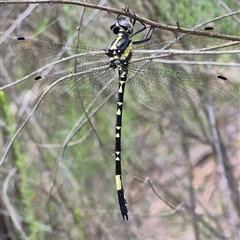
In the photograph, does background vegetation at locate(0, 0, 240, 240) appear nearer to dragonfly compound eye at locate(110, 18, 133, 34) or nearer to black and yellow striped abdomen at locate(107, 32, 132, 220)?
black and yellow striped abdomen at locate(107, 32, 132, 220)

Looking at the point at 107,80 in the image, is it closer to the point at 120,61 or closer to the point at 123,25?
the point at 120,61

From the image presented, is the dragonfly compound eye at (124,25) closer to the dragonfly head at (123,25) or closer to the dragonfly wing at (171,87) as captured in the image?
the dragonfly head at (123,25)

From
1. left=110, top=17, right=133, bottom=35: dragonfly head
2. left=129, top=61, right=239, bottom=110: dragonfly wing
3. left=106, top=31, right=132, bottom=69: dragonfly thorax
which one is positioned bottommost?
left=129, top=61, right=239, bottom=110: dragonfly wing

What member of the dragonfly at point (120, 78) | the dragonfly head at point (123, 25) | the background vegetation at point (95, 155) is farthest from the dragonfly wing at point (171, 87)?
the background vegetation at point (95, 155)

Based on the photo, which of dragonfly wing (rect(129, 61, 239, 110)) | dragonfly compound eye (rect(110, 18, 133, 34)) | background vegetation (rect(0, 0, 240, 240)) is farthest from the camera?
background vegetation (rect(0, 0, 240, 240))

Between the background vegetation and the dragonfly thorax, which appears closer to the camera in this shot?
the dragonfly thorax

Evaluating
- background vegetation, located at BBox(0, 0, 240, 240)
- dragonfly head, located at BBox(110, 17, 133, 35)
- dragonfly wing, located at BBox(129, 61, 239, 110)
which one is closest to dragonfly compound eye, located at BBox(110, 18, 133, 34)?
dragonfly head, located at BBox(110, 17, 133, 35)
